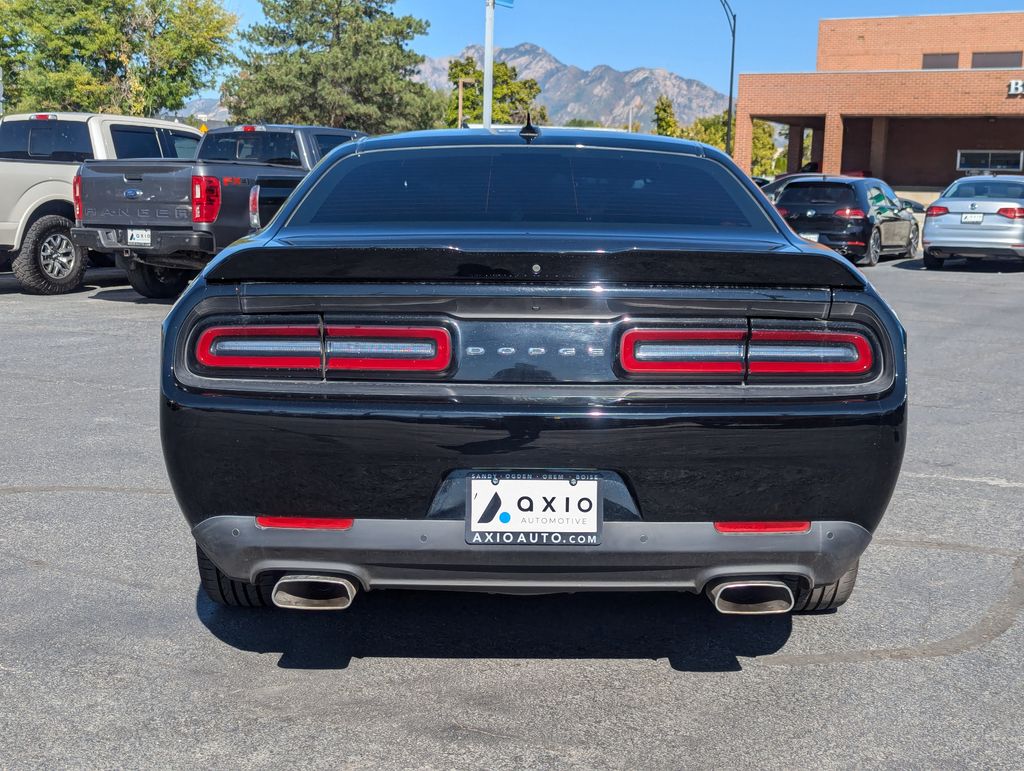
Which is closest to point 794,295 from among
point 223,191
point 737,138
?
point 223,191

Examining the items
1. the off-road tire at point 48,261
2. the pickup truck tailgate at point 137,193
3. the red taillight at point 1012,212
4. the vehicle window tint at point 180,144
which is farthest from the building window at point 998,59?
the pickup truck tailgate at point 137,193

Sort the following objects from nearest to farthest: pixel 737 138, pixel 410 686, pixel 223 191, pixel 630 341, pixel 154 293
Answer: pixel 630 341
pixel 410 686
pixel 223 191
pixel 154 293
pixel 737 138

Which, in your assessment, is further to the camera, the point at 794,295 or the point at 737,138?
the point at 737,138

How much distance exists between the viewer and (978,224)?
2020cm

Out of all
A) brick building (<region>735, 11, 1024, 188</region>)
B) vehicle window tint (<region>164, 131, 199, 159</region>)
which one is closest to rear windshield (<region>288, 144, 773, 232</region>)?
vehicle window tint (<region>164, 131, 199, 159</region>)

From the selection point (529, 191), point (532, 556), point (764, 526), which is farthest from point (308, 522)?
point (529, 191)

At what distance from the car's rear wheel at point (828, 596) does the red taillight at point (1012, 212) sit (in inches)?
709

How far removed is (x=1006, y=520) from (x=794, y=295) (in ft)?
8.81

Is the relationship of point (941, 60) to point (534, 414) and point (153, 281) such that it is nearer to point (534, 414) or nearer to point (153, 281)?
point (153, 281)

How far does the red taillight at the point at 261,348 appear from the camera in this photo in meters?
3.27

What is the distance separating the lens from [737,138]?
48719 mm

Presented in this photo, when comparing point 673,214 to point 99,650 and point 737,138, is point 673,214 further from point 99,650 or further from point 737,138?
point 737,138

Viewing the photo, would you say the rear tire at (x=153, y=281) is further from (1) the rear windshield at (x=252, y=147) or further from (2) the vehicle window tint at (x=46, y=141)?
(2) the vehicle window tint at (x=46, y=141)

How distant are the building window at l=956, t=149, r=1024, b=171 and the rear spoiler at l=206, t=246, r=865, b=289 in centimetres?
4982
